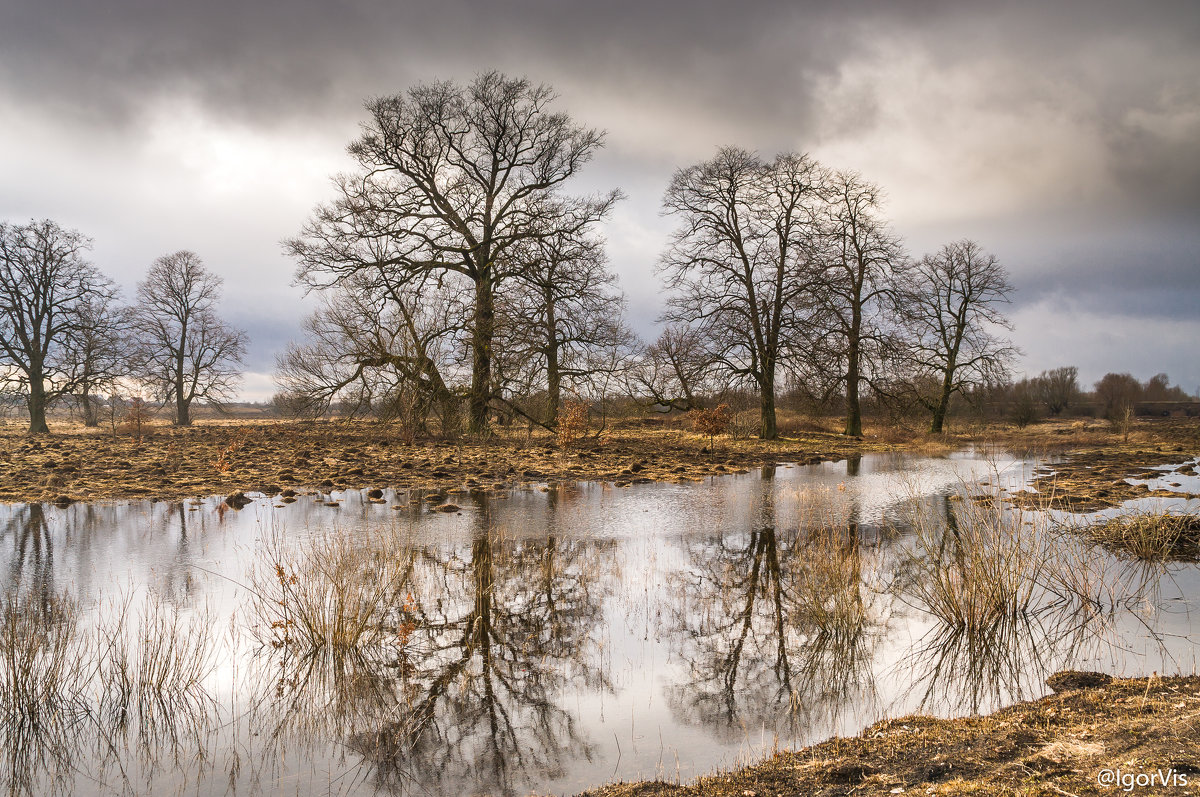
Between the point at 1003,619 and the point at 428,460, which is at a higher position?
the point at 428,460

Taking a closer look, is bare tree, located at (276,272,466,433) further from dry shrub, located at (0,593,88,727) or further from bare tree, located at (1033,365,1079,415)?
bare tree, located at (1033,365,1079,415)

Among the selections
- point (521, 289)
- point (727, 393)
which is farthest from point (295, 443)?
point (727, 393)

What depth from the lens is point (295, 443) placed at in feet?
79.4

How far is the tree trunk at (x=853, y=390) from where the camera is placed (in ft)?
97.4

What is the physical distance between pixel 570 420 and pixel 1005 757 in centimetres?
1901

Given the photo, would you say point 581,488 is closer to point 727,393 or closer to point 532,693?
point 532,693

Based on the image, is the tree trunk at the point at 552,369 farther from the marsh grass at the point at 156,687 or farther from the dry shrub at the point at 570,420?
the marsh grass at the point at 156,687

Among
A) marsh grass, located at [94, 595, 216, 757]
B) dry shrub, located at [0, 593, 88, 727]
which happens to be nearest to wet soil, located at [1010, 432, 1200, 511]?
marsh grass, located at [94, 595, 216, 757]

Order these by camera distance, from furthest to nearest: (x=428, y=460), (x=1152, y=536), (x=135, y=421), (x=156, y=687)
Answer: (x=135, y=421)
(x=428, y=460)
(x=1152, y=536)
(x=156, y=687)

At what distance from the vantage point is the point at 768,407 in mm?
29141

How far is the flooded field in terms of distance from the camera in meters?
4.29

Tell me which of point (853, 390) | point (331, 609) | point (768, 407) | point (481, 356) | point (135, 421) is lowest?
point (331, 609)

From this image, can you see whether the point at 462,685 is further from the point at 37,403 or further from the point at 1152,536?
the point at 37,403

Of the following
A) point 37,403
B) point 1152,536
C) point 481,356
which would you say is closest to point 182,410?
point 37,403
